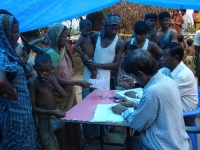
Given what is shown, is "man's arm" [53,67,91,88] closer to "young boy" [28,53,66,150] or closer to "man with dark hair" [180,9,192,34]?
"young boy" [28,53,66,150]

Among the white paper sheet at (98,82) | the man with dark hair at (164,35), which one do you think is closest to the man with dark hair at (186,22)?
the man with dark hair at (164,35)

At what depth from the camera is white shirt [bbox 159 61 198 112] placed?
3.06 meters

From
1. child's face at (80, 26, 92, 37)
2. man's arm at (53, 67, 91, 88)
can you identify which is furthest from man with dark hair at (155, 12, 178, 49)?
man's arm at (53, 67, 91, 88)

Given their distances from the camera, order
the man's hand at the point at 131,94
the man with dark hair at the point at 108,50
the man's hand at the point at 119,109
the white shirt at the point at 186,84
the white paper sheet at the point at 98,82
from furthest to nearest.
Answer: the man with dark hair at the point at 108,50 → the white paper sheet at the point at 98,82 → the man's hand at the point at 131,94 → the white shirt at the point at 186,84 → the man's hand at the point at 119,109

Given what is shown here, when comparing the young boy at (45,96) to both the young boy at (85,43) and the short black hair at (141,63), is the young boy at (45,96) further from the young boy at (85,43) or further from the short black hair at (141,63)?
the young boy at (85,43)

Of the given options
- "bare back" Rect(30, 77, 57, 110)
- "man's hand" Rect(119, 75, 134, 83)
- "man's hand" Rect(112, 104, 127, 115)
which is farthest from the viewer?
"man's hand" Rect(119, 75, 134, 83)

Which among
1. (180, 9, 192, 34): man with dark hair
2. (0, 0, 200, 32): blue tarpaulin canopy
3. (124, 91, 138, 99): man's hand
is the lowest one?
(124, 91, 138, 99): man's hand

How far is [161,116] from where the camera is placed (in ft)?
6.79

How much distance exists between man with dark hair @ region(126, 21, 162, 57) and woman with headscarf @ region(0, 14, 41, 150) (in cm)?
189

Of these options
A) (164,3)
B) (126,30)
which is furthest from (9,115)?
(126,30)

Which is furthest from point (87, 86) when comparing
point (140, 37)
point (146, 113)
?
point (146, 113)

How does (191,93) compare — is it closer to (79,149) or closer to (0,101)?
(79,149)

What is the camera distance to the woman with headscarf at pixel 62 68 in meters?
3.21

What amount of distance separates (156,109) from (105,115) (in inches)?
28.4
